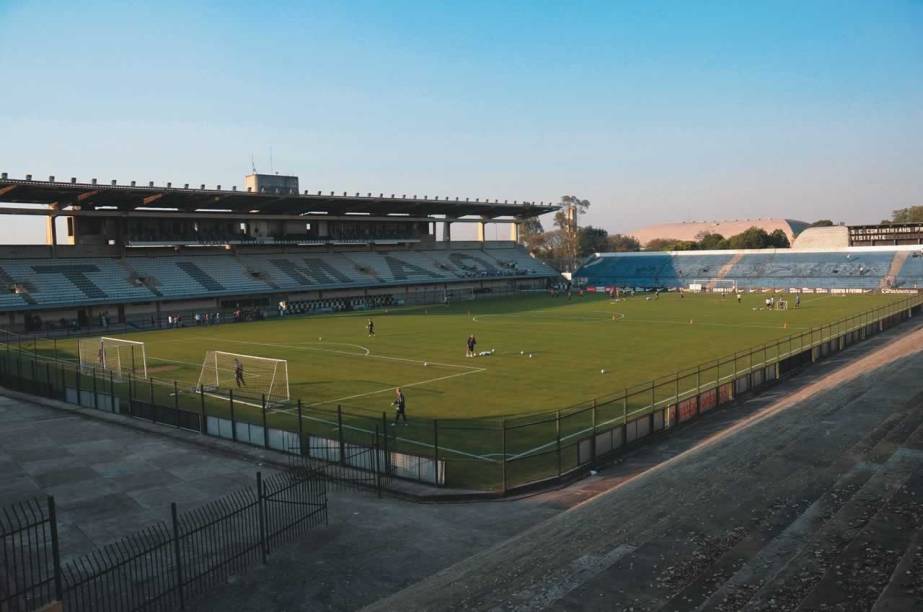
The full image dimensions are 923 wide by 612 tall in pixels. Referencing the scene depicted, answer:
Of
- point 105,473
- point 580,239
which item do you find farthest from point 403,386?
point 580,239

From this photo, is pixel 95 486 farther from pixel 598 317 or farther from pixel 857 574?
pixel 598 317

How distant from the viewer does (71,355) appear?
42.8 metres

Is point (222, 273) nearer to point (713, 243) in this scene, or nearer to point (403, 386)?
point (403, 386)

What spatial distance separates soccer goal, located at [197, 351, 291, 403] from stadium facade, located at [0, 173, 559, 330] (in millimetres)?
30233

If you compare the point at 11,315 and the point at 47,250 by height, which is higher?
the point at 47,250

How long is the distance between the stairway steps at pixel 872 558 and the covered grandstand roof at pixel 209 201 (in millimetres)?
61053

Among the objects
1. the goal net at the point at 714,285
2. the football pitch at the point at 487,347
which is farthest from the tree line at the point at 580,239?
the football pitch at the point at 487,347

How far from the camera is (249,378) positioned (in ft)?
109

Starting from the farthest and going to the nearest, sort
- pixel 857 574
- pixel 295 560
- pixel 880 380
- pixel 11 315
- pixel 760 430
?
pixel 11 315 → pixel 880 380 → pixel 760 430 → pixel 295 560 → pixel 857 574

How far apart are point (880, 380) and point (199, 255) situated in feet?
218

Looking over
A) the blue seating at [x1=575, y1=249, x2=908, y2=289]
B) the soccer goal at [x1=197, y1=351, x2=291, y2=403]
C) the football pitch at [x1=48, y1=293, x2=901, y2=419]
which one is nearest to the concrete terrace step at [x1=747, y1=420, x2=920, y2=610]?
the football pitch at [x1=48, y1=293, x2=901, y2=419]

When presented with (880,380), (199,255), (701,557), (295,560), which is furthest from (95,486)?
(199,255)

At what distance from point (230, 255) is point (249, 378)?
48.8m

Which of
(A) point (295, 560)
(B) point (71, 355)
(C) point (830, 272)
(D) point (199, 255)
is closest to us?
(A) point (295, 560)
